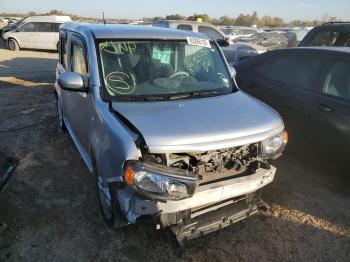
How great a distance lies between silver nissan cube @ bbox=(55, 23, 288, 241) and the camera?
2482mm

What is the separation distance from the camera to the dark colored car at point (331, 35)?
6809 millimetres

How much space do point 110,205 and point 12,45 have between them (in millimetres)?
16765

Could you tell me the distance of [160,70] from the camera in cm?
349

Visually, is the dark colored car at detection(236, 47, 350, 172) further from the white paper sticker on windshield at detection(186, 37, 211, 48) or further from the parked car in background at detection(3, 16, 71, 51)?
the parked car in background at detection(3, 16, 71, 51)

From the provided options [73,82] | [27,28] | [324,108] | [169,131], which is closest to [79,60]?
[73,82]

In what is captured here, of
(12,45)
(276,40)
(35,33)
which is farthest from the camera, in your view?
(12,45)

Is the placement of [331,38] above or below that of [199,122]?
above

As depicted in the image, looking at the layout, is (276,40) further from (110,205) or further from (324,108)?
(110,205)

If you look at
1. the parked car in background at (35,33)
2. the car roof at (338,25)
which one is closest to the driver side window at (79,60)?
the car roof at (338,25)

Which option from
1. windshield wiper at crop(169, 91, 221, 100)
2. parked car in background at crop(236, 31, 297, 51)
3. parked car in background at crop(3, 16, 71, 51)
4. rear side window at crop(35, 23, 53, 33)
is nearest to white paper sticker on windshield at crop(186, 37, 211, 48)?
windshield wiper at crop(169, 91, 221, 100)

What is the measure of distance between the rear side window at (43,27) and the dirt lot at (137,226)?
43.8 ft

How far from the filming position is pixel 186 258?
9.34 ft

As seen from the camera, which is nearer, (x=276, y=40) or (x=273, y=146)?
(x=273, y=146)

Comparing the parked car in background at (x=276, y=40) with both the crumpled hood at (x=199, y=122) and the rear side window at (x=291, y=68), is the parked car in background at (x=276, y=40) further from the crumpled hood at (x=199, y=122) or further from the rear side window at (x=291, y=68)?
the crumpled hood at (x=199, y=122)
